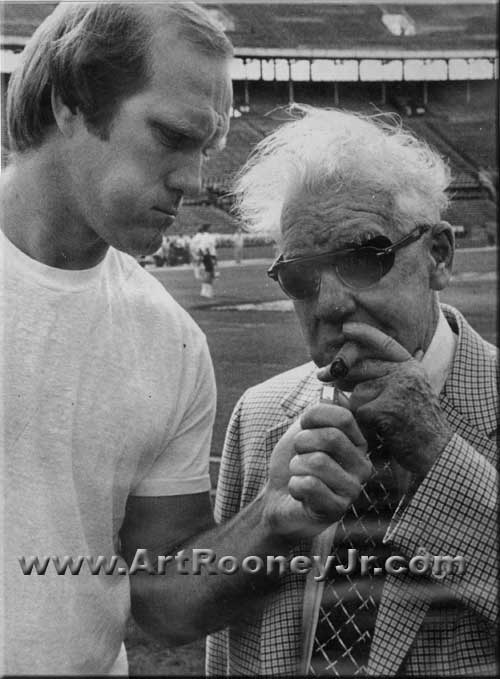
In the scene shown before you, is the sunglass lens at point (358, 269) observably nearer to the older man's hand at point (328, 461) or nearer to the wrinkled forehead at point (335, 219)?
the wrinkled forehead at point (335, 219)

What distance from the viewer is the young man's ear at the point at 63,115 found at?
1017 mm

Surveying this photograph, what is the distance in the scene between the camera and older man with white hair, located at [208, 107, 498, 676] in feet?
3.23

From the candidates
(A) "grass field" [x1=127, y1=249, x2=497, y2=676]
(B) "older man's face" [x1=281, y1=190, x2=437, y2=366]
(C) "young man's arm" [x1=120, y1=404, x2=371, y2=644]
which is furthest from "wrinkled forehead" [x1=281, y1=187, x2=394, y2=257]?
(C) "young man's arm" [x1=120, y1=404, x2=371, y2=644]

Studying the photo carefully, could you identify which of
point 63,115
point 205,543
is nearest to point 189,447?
point 205,543

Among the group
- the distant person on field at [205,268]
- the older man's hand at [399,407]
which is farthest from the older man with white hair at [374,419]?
the distant person on field at [205,268]

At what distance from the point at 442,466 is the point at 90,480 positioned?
43 cm

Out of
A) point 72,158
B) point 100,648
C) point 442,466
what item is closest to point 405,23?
point 72,158

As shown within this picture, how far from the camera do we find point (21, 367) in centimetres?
104

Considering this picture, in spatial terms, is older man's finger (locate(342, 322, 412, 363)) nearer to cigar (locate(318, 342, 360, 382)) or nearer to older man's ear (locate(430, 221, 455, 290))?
cigar (locate(318, 342, 360, 382))

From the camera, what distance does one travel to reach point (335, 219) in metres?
Result: 1.13

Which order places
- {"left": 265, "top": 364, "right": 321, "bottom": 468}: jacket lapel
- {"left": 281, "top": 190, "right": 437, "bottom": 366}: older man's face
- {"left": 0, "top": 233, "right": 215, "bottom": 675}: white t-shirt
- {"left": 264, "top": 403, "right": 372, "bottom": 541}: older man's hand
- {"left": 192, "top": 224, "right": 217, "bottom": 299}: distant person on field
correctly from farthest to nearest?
{"left": 192, "top": 224, "right": 217, "bottom": 299}: distant person on field, {"left": 265, "top": 364, "right": 321, "bottom": 468}: jacket lapel, {"left": 281, "top": 190, "right": 437, "bottom": 366}: older man's face, {"left": 0, "top": 233, "right": 215, "bottom": 675}: white t-shirt, {"left": 264, "top": 403, "right": 372, "bottom": 541}: older man's hand

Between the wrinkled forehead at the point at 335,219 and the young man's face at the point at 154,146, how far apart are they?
0.19 meters

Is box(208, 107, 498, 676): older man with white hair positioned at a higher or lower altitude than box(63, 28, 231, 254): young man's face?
lower

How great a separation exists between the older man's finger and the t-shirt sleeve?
230 millimetres
